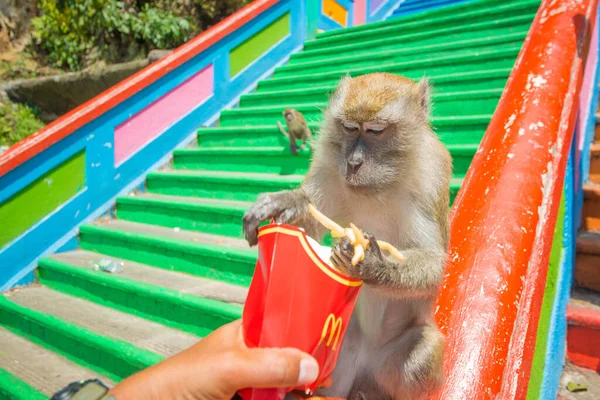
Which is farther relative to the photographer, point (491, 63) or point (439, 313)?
point (491, 63)

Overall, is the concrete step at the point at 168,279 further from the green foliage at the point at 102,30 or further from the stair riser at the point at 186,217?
the green foliage at the point at 102,30

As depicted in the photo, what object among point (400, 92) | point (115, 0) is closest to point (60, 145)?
point (400, 92)

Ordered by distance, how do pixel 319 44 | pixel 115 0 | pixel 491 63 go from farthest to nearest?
pixel 115 0 < pixel 319 44 < pixel 491 63

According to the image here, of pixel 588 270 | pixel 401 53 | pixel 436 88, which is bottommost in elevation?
pixel 588 270

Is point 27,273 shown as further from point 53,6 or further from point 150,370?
point 53,6

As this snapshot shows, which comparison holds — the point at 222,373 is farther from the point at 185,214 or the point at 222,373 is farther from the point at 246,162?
the point at 246,162

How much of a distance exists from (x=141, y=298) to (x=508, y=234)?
2562 millimetres

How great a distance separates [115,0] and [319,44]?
208 inches

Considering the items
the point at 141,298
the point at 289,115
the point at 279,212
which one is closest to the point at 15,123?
the point at 289,115

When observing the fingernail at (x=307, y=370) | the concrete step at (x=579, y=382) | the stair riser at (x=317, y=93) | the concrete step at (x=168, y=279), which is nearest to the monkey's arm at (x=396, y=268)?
the fingernail at (x=307, y=370)

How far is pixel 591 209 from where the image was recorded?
2.98 meters

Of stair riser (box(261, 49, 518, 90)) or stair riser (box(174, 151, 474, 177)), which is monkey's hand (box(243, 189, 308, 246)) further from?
stair riser (box(261, 49, 518, 90))

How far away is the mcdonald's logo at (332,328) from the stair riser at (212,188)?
8.67ft

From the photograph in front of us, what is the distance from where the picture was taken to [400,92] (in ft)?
5.35
